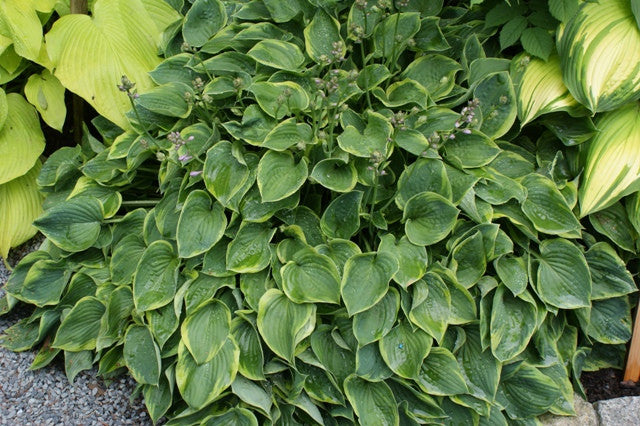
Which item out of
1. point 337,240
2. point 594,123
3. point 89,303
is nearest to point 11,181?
point 89,303

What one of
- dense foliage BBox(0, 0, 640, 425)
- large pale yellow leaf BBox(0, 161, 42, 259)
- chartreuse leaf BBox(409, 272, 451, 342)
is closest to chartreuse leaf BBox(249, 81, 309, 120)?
dense foliage BBox(0, 0, 640, 425)

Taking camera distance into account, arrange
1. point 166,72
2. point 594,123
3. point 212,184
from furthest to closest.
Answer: point 166,72 → point 594,123 → point 212,184

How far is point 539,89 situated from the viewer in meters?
2.52

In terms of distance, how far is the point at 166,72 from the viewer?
2.76m

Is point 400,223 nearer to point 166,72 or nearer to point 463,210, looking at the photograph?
point 463,210

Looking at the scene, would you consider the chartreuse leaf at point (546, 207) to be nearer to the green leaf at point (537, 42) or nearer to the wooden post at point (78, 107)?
the green leaf at point (537, 42)

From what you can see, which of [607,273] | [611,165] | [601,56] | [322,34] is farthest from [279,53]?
[607,273]

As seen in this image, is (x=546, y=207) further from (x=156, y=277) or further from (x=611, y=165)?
(x=156, y=277)

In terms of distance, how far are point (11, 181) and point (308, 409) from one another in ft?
5.70

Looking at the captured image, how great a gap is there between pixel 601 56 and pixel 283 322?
157 cm

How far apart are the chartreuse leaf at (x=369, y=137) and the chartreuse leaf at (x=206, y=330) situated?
0.73 metres

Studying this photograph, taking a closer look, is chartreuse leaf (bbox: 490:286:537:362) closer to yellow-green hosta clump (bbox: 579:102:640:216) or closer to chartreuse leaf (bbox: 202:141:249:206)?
yellow-green hosta clump (bbox: 579:102:640:216)

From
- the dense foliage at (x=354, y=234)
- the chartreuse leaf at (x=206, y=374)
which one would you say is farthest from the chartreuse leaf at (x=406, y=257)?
the chartreuse leaf at (x=206, y=374)

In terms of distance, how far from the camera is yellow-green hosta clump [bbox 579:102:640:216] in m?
2.39
